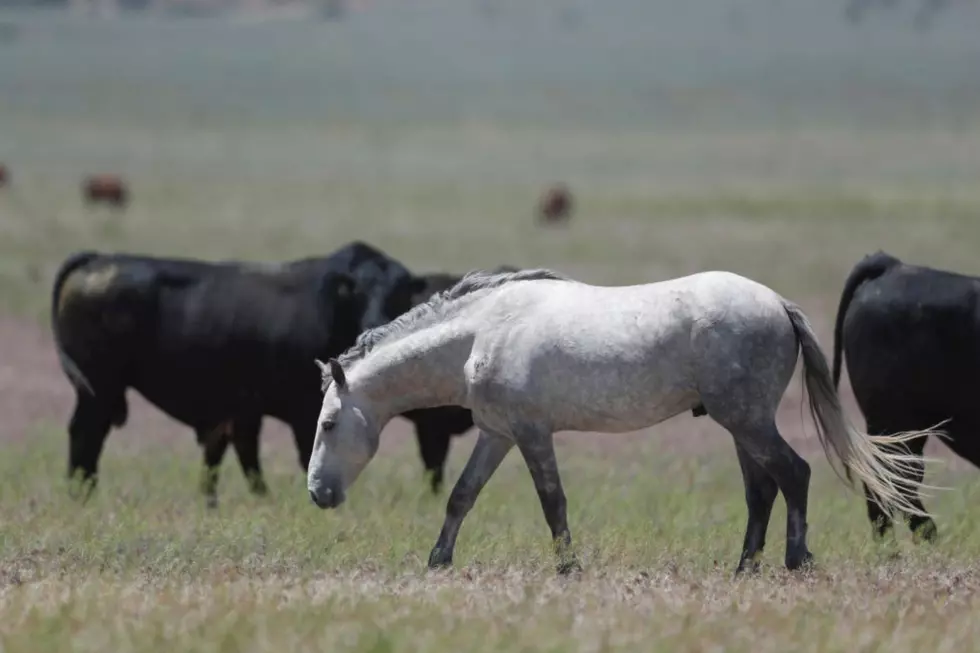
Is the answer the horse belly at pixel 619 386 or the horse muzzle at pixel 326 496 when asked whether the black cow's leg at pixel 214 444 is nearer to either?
the horse muzzle at pixel 326 496

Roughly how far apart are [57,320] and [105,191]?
30624 millimetres

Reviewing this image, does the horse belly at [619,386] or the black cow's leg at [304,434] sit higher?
the horse belly at [619,386]

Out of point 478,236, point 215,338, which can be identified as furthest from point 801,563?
point 478,236

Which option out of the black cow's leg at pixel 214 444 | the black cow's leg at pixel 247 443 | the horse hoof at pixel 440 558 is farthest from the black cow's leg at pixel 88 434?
the horse hoof at pixel 440 558

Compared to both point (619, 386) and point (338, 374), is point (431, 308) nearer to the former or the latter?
point (338, 374)

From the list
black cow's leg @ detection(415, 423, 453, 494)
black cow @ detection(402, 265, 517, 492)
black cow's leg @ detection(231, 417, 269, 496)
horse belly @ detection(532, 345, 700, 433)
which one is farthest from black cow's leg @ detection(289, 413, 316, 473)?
horse belly @ detection(532, 345, 700, 433)

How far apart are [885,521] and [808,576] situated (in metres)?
2.40

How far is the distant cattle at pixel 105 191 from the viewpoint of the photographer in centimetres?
4284

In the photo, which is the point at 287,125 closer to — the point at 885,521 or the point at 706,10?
the point at 706,10

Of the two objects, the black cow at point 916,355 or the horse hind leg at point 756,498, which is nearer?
the horse hind leg at point 756,498

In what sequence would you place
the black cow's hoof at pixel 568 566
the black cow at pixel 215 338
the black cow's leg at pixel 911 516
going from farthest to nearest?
the black cow at pixel 215 338 < the black cow's leg at pixel 911 516 < the black cow's hoof at pixel 568 566

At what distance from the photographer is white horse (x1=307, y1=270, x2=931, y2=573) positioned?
827 cm

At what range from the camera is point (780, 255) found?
3186 centimetres

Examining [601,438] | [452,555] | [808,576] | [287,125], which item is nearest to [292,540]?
[452,555]
